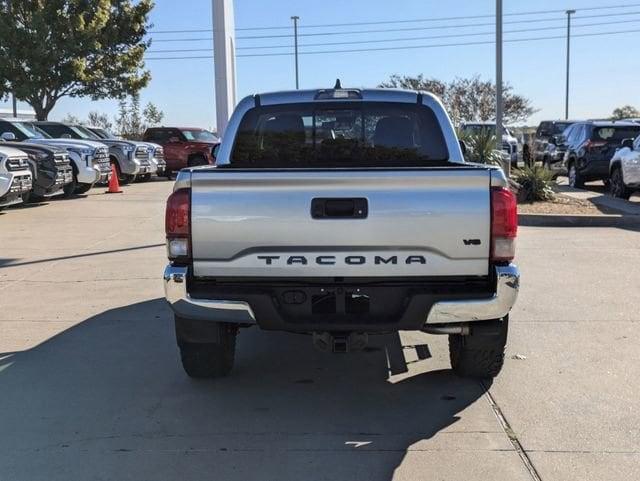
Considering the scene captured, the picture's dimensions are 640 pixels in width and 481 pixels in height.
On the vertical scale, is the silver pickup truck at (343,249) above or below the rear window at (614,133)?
below

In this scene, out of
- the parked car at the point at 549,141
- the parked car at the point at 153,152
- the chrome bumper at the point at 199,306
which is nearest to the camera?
the chrome bumper at the point at 199,306

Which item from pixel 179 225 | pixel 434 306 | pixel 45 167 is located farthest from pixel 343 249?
pixel 45 167

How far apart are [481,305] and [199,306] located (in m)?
1.62

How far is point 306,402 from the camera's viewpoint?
4496 mm

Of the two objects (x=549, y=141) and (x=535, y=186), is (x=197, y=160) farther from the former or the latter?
(x=535, y=186)

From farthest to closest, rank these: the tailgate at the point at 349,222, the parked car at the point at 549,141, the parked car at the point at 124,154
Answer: the parked car at the point at 549,141 < the parked car at the point at 124,154 < the tailgate at the point at 349,222

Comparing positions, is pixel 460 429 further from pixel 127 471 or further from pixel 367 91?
pixel 367 91

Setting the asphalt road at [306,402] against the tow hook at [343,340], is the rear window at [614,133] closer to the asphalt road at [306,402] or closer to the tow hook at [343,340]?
the asphalt road at [306,402]

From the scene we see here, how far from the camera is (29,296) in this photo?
729cm

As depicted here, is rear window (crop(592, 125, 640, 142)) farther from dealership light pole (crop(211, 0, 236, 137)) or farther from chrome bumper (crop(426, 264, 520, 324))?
chrome bumper (crop(426, 264, 520, 324))

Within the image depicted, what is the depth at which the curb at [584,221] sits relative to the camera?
474 inches

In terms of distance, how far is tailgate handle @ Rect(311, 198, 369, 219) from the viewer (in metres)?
3.96

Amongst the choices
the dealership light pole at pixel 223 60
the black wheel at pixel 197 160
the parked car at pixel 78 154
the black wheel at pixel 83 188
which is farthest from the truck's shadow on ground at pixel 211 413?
the black wheel at pixel 197 160

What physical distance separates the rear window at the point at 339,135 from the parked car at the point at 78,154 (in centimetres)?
1224
